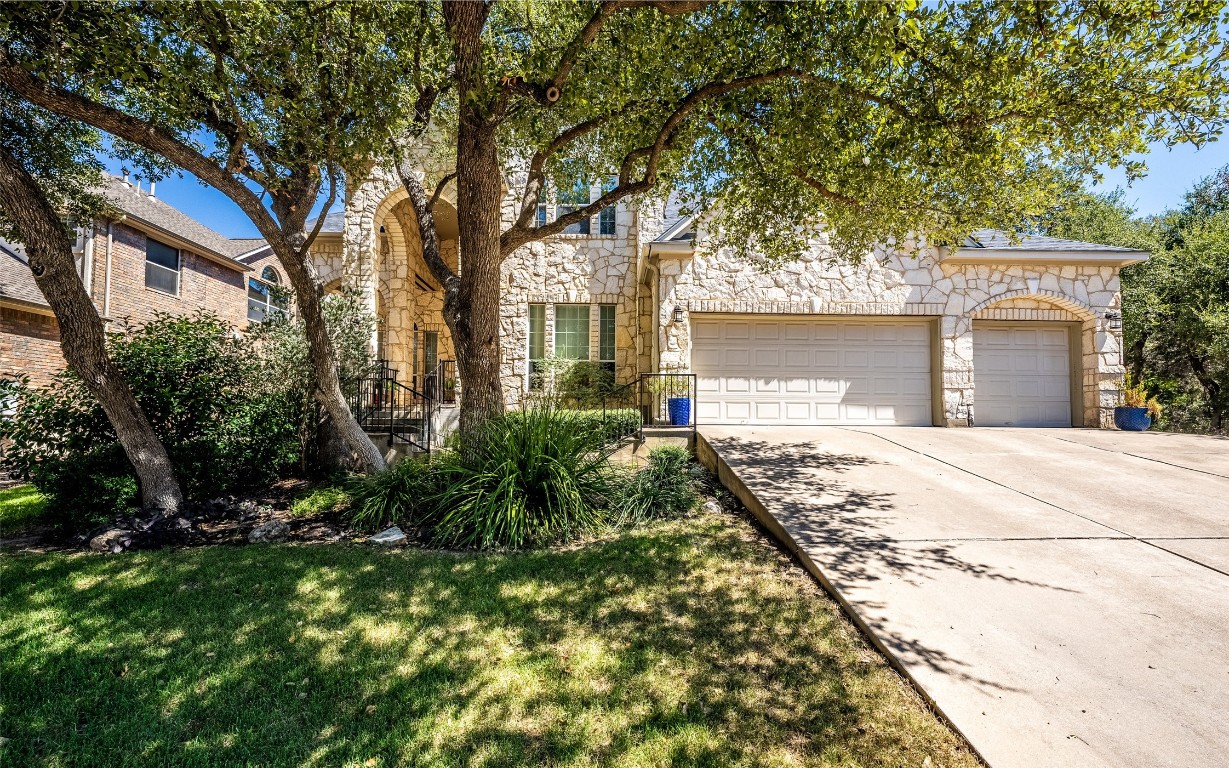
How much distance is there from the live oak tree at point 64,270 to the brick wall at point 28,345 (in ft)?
19.4

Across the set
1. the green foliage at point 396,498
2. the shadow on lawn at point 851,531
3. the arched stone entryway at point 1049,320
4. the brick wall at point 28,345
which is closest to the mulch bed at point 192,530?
the green foliage at point 396,498

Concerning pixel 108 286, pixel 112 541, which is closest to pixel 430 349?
pixel 108 286

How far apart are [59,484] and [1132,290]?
20.2 meters

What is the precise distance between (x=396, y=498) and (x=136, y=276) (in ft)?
44.2

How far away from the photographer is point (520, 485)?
16.4 ft

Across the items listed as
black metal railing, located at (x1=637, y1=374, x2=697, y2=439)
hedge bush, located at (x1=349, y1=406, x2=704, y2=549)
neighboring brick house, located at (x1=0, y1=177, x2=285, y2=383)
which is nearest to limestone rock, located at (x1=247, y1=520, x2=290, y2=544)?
hedge bush, located at (x1=349, y1=406, x2=704, y2=549)

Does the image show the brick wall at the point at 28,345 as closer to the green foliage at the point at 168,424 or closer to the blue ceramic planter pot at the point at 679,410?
the green foliage at the point at 168,424

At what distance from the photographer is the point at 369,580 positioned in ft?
12.7

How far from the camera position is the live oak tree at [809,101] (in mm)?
→ 4262

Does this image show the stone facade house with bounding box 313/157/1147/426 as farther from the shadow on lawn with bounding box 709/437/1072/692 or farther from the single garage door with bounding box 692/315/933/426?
the shadow on lawn with bounding box 709/437/1072/692

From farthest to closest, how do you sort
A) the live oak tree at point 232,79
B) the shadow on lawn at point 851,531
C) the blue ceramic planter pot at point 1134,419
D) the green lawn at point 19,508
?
the blue ceramic planter pot at point 1134,419, the green lawn at point 19,508, the live oak tree at point 232,79, the shadow on lawn at point 851,531

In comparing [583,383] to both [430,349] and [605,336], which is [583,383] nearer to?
[605,336]

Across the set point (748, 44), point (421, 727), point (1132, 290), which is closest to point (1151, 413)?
point (1132, 290)

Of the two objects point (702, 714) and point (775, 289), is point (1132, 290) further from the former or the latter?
point (702, 714)
